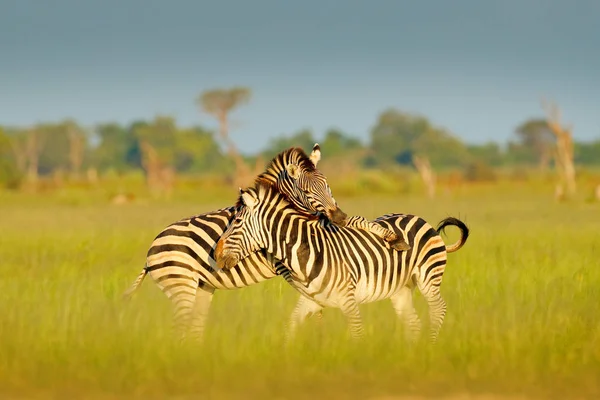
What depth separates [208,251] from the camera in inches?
330

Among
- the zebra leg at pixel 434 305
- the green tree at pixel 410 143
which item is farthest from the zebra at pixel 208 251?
the green tree at pixel 410 143

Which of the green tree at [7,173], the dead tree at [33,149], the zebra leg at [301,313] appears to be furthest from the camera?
the dead tree at [33,149]

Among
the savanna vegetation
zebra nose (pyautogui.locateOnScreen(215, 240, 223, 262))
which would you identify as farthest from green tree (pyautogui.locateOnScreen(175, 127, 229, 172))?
zebra nose (pyautogui.locateOnScreen(215, 240, 223, 262))

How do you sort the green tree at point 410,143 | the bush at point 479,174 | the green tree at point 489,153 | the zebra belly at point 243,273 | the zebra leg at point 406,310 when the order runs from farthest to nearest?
the green tree at point 489,153
the green tree at point 410,143
the bush at point 479,174
the zebra leg at point 406,310
the zebra belly at point 243,273

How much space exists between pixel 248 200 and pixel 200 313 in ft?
4.22

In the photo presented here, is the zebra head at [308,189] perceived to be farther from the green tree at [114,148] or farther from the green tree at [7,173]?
the green tree at [114,148]

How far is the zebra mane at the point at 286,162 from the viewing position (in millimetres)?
8555

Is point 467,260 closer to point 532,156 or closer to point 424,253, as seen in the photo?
point 424,253

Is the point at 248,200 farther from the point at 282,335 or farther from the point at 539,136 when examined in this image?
the point at 539,136

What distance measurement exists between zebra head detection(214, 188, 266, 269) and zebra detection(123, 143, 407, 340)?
0.39m

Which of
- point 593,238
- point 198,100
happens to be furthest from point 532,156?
point 593,238

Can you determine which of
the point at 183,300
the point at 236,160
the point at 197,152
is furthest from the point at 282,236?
the point at 197,152

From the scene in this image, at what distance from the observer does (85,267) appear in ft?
50.9

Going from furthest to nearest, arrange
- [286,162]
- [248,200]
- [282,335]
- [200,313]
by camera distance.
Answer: [286,162]
[200,313]
[282,335]
[248,200]
